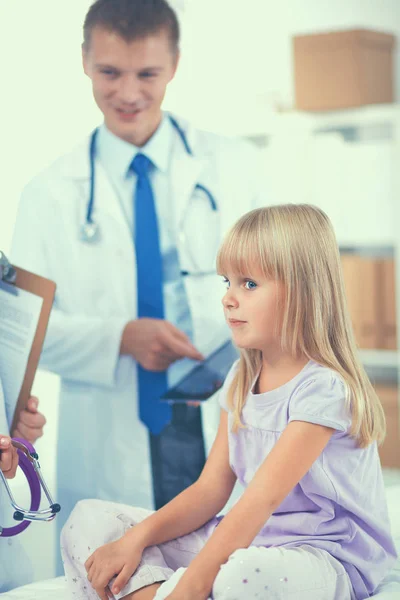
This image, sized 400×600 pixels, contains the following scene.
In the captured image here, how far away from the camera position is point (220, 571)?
1.07 m

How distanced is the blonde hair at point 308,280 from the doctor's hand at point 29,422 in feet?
1.59

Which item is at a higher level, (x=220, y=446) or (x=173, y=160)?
(x=173, y=160)

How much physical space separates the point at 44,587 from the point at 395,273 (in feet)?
5.79

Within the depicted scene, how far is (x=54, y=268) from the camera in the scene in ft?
5.72

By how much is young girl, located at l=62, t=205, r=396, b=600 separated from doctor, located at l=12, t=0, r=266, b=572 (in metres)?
0.48

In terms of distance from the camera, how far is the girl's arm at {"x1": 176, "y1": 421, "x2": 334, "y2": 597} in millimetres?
1105

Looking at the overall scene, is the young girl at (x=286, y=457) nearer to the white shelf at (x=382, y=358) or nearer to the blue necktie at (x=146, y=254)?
the blue necktie at (x=146, y=254)

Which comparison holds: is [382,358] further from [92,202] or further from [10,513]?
[10,513]

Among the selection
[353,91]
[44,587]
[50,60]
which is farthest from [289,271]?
[353,91]

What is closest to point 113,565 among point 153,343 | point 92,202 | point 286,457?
point 286,457

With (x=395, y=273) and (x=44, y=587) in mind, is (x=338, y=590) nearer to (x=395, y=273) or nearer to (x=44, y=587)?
(x=44, y=587)

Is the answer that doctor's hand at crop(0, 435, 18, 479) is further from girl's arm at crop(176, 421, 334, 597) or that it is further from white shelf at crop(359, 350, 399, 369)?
white shelf at crop(359, 350, 399, 369)

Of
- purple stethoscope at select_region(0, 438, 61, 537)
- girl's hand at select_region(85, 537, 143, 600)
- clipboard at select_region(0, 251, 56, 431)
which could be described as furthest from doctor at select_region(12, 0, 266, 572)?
girl's hand at select_region(85, 537, 143, 600)

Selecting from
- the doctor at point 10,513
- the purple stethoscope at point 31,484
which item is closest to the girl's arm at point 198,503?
the purple stethoscope at point 31,484
